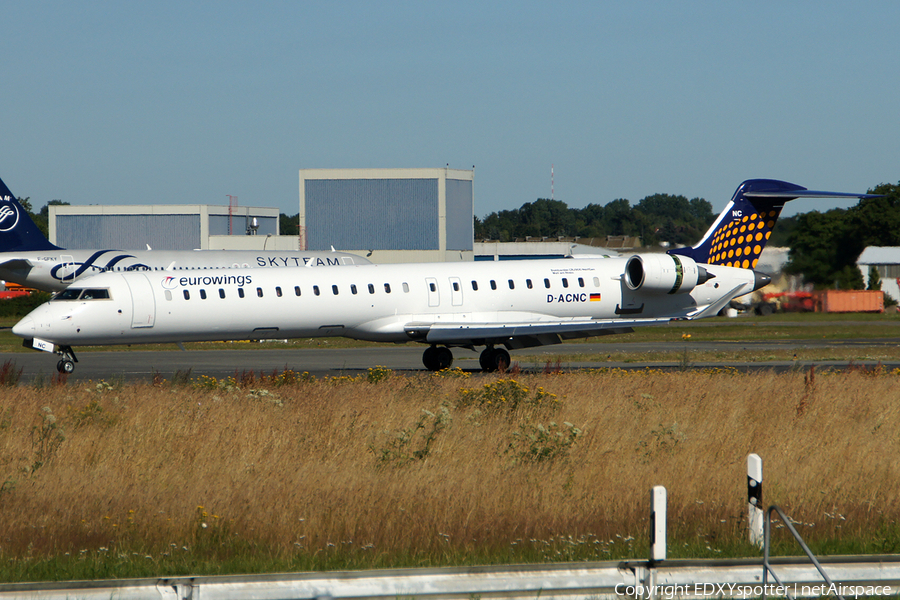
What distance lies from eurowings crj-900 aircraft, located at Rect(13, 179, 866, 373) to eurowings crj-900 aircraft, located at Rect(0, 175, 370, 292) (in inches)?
639

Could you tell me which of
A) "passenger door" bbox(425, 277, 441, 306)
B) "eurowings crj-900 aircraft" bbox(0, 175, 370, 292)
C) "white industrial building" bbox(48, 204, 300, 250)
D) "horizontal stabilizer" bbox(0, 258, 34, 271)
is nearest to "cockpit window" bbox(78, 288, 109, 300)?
"passenger door" bbox(425, 277, 441, 306)

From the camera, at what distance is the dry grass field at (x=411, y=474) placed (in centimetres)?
805

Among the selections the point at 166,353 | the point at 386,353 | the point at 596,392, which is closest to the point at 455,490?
the point at 596,392

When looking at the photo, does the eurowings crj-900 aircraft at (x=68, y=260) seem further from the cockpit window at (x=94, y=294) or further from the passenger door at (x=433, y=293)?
the cockpit window at (x=94, y=294)

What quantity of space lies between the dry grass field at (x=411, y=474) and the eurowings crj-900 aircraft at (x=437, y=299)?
5718mm

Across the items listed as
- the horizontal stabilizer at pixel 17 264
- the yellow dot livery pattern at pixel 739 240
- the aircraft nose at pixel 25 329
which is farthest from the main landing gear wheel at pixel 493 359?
the horizontal stabilizer at pixel 17 264

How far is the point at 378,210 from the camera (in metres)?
67.9

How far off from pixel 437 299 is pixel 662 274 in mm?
6117

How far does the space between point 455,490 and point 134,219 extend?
237ft

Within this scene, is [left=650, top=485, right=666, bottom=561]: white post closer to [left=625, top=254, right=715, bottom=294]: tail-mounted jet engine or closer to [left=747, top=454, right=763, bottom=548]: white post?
[left=747, top=454, right=763, bottom=548]: white post

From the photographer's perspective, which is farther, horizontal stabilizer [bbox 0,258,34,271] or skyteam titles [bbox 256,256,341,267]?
skyteam titles [bbox 256,256,341,267]

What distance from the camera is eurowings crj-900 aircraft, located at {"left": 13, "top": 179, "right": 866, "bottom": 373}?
70.7 ft

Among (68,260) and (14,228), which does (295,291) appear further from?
(14,228)

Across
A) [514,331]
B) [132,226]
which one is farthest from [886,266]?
[132,226]
